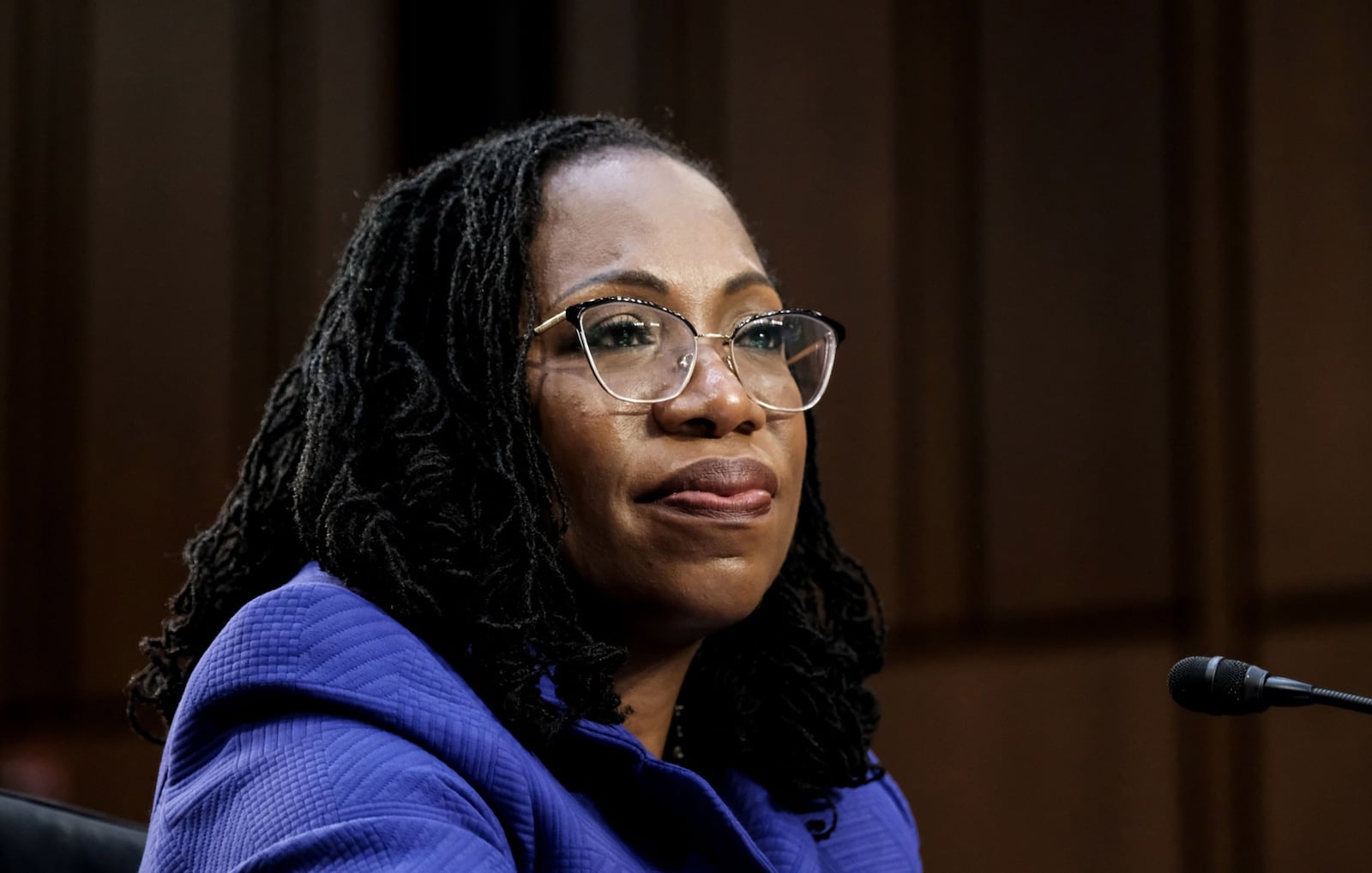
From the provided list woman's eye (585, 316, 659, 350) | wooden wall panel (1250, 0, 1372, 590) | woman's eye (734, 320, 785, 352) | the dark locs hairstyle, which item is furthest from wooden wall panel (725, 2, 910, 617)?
woman's eye (585, 316, 659, 350)

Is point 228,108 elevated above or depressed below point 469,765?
above

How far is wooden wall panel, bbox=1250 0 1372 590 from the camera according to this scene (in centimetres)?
250

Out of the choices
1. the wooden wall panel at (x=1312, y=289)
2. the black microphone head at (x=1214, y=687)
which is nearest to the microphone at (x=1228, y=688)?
the black microphone head at (x=1214, y=687)

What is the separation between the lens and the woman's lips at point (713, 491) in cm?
109

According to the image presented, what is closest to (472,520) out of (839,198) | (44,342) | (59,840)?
(59,840)

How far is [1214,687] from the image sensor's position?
94cm

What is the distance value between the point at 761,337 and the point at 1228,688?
458mm

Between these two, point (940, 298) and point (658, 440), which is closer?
point (658, 440)

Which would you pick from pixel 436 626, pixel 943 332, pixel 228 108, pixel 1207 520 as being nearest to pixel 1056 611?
pixel 1207 520

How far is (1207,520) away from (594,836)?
191 cm

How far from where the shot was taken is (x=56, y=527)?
237 centimetres

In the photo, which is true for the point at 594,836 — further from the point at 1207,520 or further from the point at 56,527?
the point at 1207,520

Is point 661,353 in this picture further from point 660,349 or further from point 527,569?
point 527,569

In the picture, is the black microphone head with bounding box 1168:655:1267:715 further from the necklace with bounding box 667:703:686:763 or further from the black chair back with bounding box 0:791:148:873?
the black chair back with bounding box 0:791:148:873
